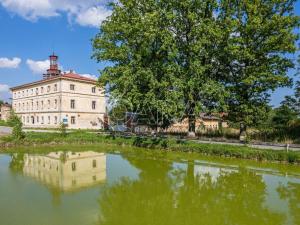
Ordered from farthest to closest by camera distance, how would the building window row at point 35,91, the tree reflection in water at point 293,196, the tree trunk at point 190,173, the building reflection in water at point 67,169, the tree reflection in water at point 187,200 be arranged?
the building window row at point 35,91
the tree trunk at point 190,173
the building reflection in water at point 67,169
the tree reflection in water at point 293,196
the tree reflection in water at point 187,200

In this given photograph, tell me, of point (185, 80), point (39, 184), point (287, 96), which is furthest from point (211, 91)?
point (39, 184)

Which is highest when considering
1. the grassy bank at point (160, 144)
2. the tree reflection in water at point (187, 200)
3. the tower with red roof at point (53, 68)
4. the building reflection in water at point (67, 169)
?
the tower with red roof at point (53, 68)

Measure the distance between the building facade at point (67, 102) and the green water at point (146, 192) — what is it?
25503mm

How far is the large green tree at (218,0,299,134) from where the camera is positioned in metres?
20.8

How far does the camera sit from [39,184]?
11.5 m

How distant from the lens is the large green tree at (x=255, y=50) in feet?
68.1

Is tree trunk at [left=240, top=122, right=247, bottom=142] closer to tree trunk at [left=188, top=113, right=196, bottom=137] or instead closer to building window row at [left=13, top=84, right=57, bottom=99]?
tree trunk at [left=188, top=113, right=196, bottom=137]

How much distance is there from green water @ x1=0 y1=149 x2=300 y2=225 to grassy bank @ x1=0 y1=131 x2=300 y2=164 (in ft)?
4.04

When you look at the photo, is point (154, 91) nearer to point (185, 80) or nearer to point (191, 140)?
point (185, 80)

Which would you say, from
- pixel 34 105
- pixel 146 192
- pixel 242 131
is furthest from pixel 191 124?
pixel 34 105

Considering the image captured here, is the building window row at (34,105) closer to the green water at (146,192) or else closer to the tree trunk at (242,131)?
the green water at (146,192)

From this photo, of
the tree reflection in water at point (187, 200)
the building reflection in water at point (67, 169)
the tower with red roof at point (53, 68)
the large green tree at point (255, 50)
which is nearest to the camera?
the tree reflection in water at point (187, 200)

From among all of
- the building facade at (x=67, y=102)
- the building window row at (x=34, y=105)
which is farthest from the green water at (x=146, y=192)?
the building window row at (x=34, y=105)

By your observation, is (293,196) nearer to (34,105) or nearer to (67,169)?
(67,169)
